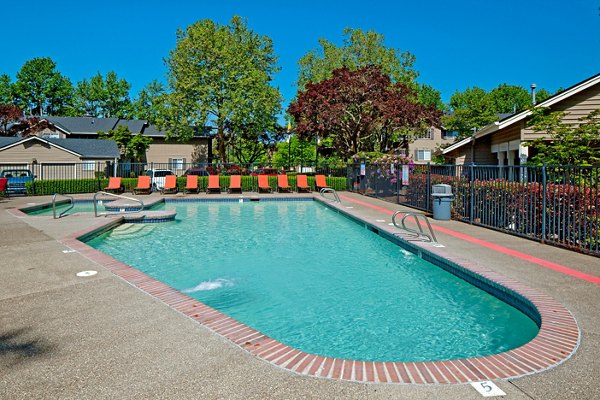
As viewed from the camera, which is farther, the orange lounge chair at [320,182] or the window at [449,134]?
the window at [449,134]

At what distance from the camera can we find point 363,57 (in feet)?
119

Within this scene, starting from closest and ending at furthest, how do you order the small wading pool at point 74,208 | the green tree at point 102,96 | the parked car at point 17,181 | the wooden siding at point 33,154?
the small wading pool at point 74,208 → the parked car at point 17,181 → the wooden siding at point 33,154 → the green tree at point 102,96

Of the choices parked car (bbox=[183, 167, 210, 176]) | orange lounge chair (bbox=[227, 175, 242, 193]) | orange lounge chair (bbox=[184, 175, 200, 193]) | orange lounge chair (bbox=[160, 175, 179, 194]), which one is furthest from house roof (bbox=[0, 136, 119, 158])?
orange lounge chair (bbox=[227, 175, 242, 193])

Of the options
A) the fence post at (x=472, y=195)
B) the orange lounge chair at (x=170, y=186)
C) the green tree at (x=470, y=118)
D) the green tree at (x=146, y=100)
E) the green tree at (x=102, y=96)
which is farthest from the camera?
the green tree at (x=102, y=96)

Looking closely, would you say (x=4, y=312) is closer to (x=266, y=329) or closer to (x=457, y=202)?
(x=266, y=329)

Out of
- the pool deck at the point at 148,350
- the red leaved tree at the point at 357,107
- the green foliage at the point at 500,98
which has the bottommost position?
the pool deck at the point at 148,350

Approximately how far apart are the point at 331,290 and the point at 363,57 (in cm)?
3319

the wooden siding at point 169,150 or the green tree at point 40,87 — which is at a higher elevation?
the green tree at point 40,87

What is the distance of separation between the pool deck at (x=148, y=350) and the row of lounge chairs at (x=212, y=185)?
51.7 ft

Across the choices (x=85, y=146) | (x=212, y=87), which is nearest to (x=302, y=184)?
(x=212, y=87)

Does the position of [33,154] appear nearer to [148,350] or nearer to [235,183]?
[235,183]

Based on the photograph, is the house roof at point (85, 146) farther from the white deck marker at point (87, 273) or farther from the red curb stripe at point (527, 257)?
the red curb stripe at point (527, 257)

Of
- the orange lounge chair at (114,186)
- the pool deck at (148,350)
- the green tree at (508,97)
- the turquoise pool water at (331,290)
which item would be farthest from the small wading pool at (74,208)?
the green tree at (508,97)

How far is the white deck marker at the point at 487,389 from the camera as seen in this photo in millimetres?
2715
